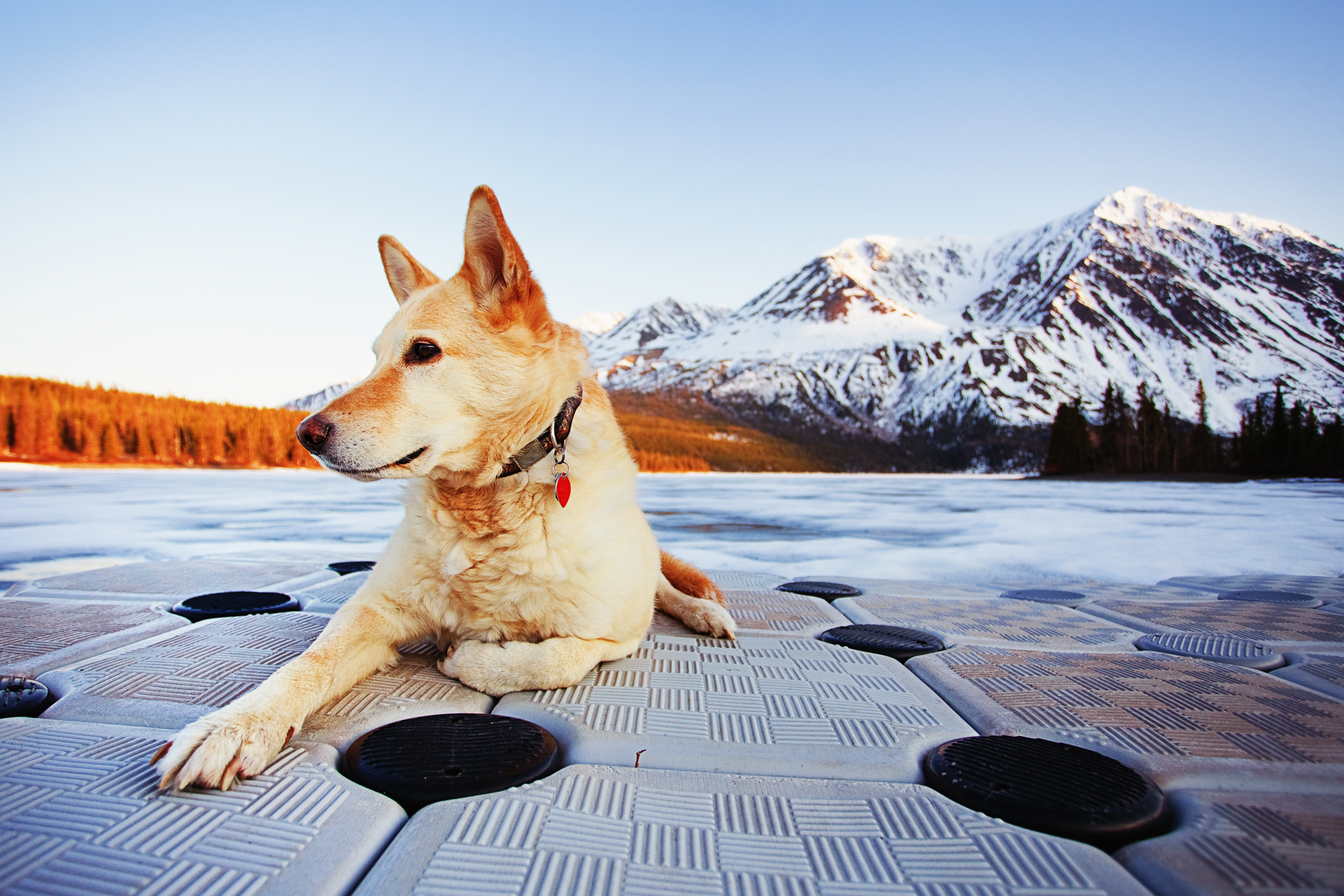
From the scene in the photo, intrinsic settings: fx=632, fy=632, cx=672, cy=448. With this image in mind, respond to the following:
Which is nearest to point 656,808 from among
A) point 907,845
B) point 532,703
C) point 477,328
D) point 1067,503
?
point 907,845

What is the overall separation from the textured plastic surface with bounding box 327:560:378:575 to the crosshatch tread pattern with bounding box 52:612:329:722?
1.73m

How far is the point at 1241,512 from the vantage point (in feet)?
49.2

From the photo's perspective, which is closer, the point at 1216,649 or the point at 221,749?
the point at 221,749

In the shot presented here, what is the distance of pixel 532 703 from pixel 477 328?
1.45 m

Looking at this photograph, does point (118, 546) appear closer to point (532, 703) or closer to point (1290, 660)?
point (532, 703)

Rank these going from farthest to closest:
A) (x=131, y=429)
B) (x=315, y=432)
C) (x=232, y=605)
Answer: (x=131, y=429), (x=232, y=605), (x=315, y=432)

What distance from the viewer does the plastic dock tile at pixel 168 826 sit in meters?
1.19

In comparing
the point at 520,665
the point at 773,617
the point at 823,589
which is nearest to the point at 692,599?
the point at 773,617

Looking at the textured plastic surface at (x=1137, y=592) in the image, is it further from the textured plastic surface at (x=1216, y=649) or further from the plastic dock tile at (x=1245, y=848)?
the plastic dock tile at (x=1245, y=848)

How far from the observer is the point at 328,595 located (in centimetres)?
395

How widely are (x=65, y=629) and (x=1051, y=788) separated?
156 inches

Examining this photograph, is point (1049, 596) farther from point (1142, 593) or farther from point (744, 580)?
point (744, 580)

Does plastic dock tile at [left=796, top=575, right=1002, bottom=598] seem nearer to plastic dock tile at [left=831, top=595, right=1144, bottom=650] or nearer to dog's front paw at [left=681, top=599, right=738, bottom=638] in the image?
plastic dock tile at [left=831, top=595, right=1144, bottom=650]

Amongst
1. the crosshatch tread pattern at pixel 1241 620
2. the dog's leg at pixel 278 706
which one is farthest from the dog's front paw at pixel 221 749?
the crosshatch tread pattern at pixel 1241 620
